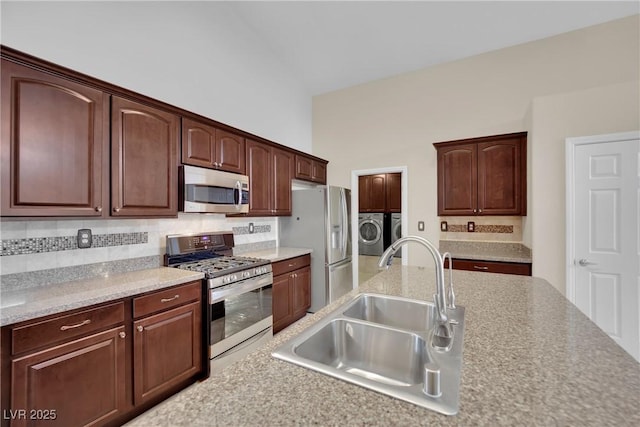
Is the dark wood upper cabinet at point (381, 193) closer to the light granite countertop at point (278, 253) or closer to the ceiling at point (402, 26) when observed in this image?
the ceiling at point (402, 26)

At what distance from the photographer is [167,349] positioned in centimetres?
186

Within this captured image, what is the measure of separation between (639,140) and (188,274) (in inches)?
154

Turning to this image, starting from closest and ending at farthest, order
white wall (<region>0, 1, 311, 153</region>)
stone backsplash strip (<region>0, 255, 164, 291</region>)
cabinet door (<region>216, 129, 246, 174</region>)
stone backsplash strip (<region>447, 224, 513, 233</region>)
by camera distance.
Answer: stone backsplash strip (<region>0, 255, 164, 291</region>) → white wall (<region>0, 1, 311, 153</region>) → cabinet door (<region>216, 129, 246, 174</region>) → stone backsplash strip (<region>447, 224, 513, 233</region>)

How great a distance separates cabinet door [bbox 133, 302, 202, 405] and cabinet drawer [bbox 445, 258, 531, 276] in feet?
9.03

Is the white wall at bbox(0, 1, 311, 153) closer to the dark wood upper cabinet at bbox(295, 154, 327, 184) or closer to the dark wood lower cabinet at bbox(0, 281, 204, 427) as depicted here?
the dark wood upper cabinet at bbox(295, 154, 327, 184)

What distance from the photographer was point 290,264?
125 inches

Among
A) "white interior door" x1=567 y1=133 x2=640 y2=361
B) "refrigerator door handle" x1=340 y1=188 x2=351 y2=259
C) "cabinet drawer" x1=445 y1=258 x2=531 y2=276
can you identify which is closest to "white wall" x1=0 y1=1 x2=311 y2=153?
"refrigerator door handle" x1=340 y1=188 x2=351 y2=259

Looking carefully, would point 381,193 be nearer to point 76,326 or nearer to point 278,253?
point 278,253

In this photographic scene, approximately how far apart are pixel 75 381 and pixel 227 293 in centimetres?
97

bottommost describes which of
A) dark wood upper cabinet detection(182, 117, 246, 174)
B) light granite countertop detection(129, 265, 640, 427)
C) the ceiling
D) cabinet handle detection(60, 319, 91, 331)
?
cabinet handle detection(60, 319, 91, 331)

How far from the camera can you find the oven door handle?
6.97 ft

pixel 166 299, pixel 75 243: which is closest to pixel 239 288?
pixel 166 299

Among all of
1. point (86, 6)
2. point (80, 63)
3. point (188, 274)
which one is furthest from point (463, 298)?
point (86, 6)

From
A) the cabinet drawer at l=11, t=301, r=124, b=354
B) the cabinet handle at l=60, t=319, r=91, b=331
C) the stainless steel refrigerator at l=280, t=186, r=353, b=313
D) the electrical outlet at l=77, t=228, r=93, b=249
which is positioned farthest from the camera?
the stainless steel refrigerator at l=280, t=186, r=353, b=313
